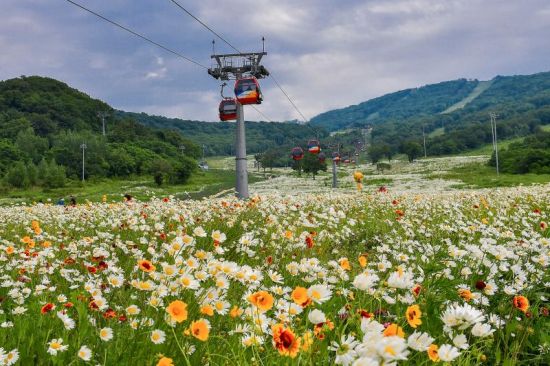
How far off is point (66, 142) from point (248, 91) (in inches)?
4553

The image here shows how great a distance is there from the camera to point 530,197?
13.6 m

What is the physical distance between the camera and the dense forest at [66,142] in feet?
318

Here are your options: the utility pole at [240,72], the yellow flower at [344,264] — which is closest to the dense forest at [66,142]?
the utility pole at [240,72]

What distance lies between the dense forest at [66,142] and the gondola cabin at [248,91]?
236 ft

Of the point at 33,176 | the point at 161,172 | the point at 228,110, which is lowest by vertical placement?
the point at 161,172

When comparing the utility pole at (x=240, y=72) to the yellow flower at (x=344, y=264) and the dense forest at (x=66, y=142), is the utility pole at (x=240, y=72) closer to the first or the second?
the yellow flower at (x=344, y=264)

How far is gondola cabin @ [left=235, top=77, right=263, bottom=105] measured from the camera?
22656mm

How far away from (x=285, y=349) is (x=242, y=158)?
24.0 meters

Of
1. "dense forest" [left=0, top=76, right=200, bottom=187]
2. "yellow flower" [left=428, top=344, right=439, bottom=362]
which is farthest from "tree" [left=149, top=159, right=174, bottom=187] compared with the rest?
"yellow flower" [left=428, top=344, right=439, bottom=362]

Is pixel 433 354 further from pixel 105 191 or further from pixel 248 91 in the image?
pixel 105 191

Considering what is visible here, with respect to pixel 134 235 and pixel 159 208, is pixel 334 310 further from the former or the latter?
pixel 159 208

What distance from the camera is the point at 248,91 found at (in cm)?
2277

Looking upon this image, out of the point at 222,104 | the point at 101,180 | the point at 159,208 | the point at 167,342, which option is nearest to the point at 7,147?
the point at 101,180

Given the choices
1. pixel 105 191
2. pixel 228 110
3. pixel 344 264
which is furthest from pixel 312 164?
pixel 344 264
